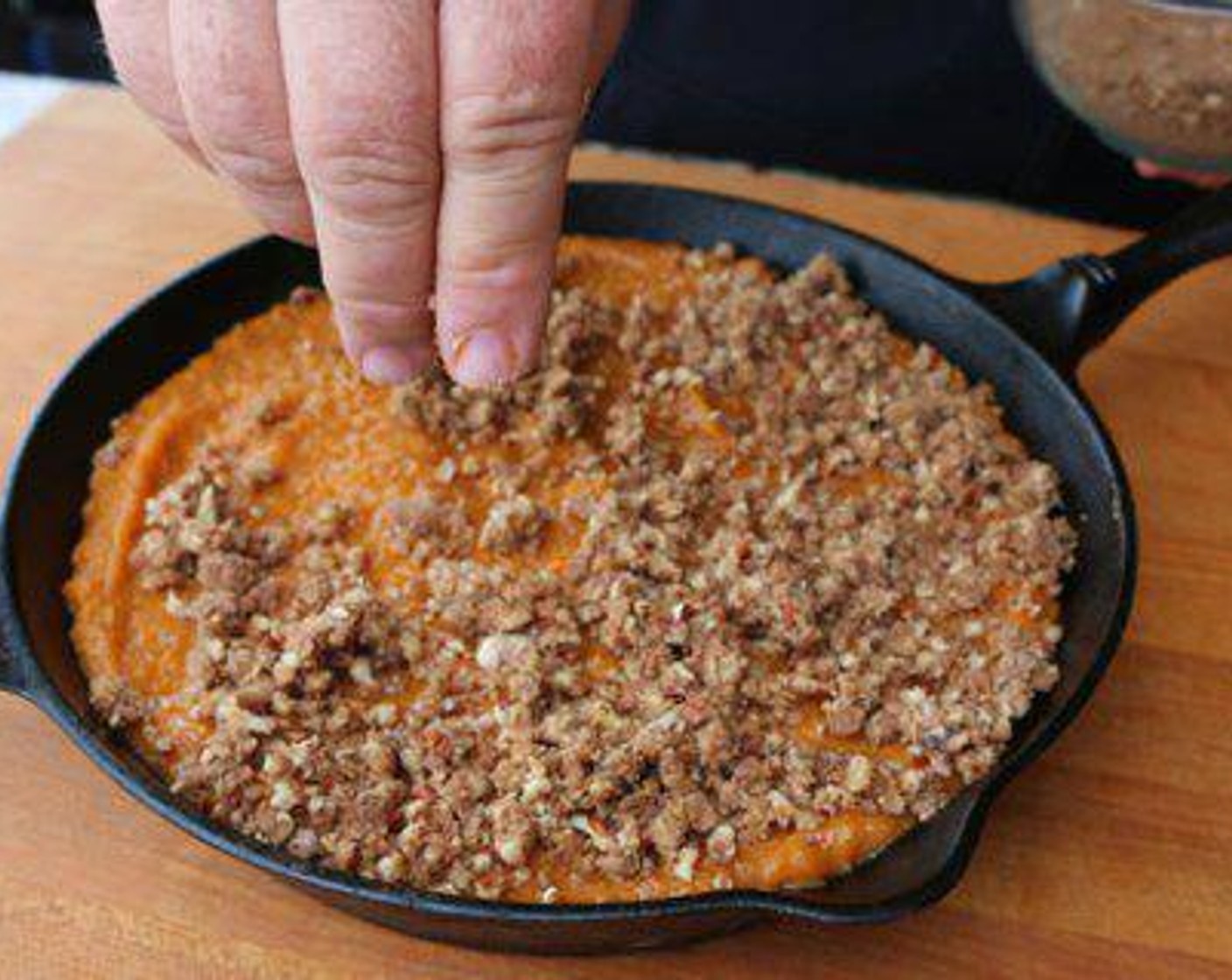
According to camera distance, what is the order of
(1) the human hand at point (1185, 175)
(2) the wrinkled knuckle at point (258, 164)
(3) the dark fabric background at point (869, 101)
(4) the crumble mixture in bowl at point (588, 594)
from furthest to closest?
(3) the dark fabric background at point (869, 101) → (1) the human hand at point (1185, 175) → (4) the crumble mixture in bowl at point (588, 594) → (2) the wrinkled knuckle at point (258, 164)

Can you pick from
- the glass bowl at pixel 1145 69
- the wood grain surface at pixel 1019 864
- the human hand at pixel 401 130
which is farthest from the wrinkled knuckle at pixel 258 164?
the glass bowl at pixel 1145 69

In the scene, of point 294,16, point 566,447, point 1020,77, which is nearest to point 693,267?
point 566,447

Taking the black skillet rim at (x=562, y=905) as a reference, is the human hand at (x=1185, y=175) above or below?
above

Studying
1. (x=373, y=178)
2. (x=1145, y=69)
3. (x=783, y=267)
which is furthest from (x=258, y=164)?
(x=1145, y=69)

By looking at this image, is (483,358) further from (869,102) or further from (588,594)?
(869,102)

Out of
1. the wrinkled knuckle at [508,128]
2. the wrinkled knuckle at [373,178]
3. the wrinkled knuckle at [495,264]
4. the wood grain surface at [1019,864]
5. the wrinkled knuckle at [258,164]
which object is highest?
the wrinkled knuckle at [508,128]

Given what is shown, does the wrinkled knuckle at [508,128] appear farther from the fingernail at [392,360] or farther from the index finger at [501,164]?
the fingernail at [392,360]
